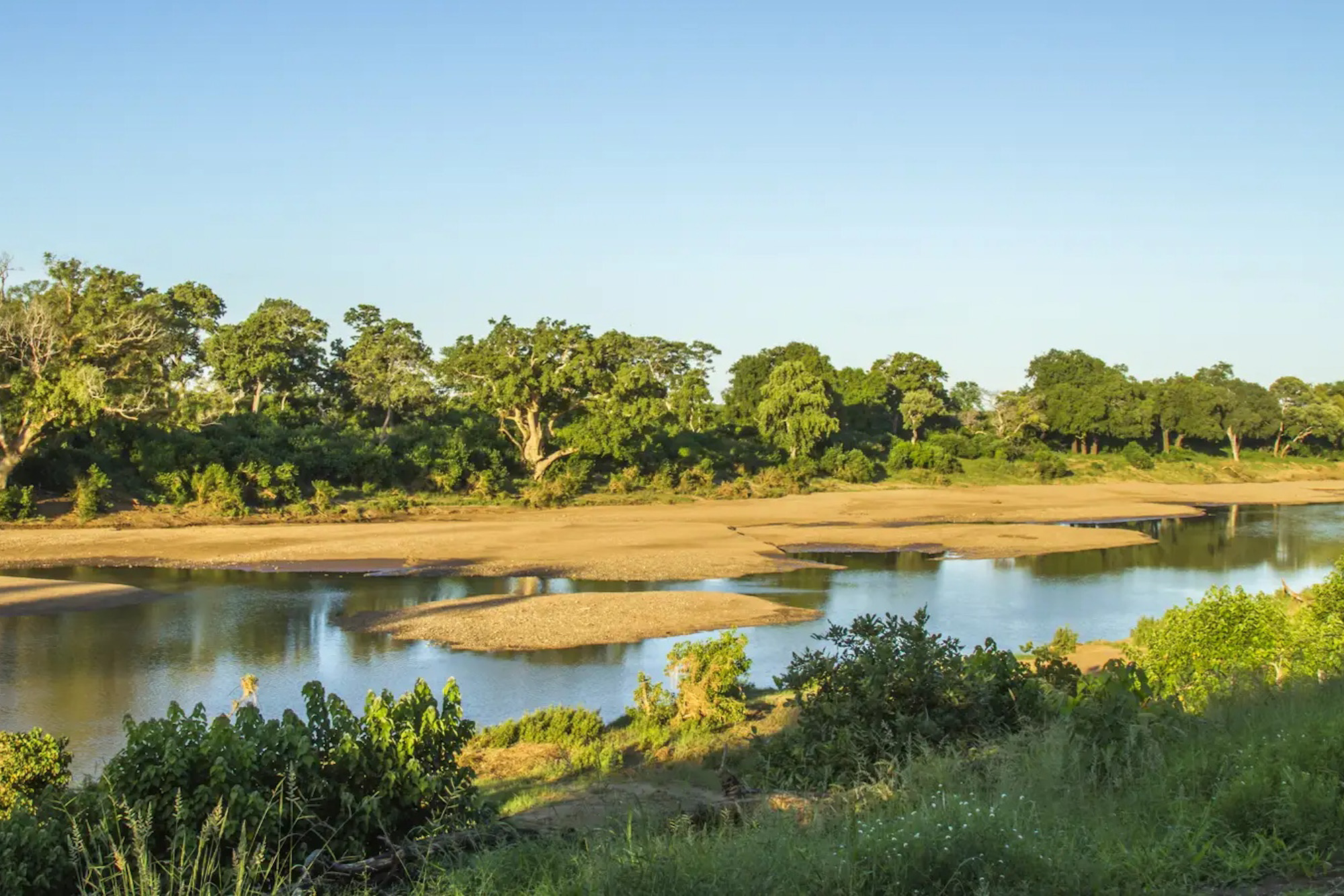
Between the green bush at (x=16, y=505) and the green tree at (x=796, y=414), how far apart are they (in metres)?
37.0

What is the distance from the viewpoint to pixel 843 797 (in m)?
7.09

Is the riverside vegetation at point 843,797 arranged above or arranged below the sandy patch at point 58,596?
above

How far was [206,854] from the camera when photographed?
6.86m

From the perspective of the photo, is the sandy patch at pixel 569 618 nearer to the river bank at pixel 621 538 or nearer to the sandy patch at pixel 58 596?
the river bank at pixel 621 538

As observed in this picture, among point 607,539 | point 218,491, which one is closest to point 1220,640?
point 607,539

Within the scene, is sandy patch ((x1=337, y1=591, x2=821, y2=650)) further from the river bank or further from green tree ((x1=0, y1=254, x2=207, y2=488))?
green tree ((x1=0, y1=254, x2=207, y2=488))

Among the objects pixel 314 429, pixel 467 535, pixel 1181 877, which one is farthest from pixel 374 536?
pixel 1181 877

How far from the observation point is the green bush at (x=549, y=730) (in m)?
15.2

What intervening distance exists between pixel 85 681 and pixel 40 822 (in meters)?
13.3

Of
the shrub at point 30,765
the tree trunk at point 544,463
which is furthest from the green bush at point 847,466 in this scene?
the shrub at point 30,765

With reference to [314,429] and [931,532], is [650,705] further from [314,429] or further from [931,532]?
[314,429]

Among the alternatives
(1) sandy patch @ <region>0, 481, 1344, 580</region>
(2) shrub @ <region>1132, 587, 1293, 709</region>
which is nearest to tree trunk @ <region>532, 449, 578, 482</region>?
(1) sandy patch @ <region>0, 481, 1344, 580</region>

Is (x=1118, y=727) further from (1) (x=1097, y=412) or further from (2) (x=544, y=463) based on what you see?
(1) (x=1097, y=412)

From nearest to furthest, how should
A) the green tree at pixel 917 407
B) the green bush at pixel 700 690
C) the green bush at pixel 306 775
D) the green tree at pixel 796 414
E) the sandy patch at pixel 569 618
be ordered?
the green bush at pixel 306 775, the green bush at pixel 700 690, the sandy patch at pixel 569 618, the green tree at pixel 796 414, the green tree at pixel 917 407
